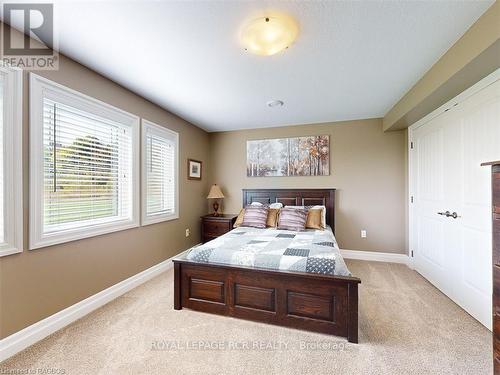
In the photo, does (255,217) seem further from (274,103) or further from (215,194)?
(274,103)

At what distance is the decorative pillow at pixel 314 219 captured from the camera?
10.6ft

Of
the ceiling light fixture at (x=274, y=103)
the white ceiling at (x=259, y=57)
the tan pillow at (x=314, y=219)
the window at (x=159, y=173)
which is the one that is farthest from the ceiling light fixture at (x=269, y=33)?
the tan pillow at (x=314, y=219)

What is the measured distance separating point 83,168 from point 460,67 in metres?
3.38

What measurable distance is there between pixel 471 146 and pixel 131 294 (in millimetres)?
3811

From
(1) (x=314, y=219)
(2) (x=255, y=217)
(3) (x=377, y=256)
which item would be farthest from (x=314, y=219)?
(3) (x=377, y=256)

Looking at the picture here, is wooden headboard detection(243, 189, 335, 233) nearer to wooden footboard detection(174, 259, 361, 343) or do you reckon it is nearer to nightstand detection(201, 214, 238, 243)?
nightstand detection(201, 214, 238, 243)

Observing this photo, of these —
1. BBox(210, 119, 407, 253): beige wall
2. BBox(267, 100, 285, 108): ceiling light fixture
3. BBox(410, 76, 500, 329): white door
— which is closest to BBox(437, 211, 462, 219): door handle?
BBox(410, 76, 500, 329): white door

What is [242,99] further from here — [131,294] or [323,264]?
[131,294]

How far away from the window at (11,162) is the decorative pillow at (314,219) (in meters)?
3.04

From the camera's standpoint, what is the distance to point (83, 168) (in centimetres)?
220

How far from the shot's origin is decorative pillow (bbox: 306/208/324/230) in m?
3.23

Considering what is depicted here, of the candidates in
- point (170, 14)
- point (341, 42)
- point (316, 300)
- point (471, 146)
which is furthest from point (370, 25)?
point (316, 300)

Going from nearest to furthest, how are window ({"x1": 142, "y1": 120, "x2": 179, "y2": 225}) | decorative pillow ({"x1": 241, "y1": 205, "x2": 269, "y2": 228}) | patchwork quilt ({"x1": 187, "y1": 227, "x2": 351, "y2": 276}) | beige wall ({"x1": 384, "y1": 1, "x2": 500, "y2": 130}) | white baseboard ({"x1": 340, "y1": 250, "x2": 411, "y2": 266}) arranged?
beige wall ({"x1": 384, "y1": 1, "x2": 500, "y2": 130}) → patchwork quilt ({"x1": 187, "y1": 227, "x2": 351, "y2": 276}) → window ({"x1": 142, "y1": 120, "x2": 179, "y2": 225}) → decorative pillow ({"x1": 241, "y1": 205, "x2": 269, "y2": 228}) → white baseboard ({"x1": 340, "y1": 250, "x2": 411, "y2": 266})

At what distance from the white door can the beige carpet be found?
0.32m
